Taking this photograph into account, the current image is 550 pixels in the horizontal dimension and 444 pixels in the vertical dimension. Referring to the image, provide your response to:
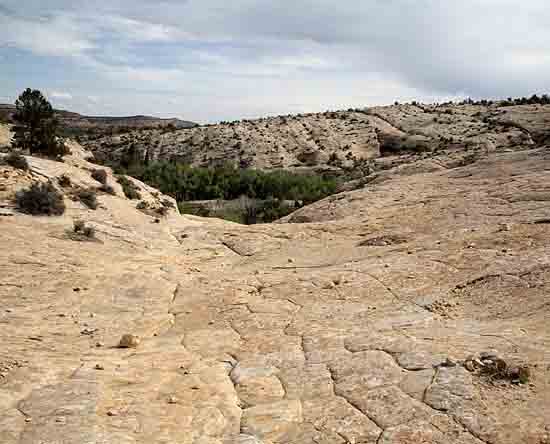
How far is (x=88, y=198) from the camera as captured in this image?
16172 mm

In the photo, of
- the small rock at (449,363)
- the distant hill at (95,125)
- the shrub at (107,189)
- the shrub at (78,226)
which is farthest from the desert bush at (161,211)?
the distant hill at (95,125)

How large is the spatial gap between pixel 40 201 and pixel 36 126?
12.0 m

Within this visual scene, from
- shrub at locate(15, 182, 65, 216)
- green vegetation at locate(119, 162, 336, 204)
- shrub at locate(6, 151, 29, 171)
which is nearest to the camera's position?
shrub at locate(15, 182, 65, 216)

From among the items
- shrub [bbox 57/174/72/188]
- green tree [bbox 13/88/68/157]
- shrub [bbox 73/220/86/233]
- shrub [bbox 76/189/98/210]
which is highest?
green tree [bbox 13/88/68/157]

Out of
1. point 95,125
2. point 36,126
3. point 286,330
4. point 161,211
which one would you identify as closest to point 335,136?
point 36,126

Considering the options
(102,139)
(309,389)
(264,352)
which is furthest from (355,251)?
(102,139)

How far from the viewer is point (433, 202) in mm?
16359

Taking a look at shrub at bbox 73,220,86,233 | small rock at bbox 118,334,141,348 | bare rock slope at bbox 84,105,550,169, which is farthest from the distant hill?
small rock at bbox 118,334,141,348

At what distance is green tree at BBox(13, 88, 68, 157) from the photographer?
23.6 metres

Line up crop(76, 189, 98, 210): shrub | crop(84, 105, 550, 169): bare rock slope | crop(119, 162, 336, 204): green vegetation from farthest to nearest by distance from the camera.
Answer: crop(84, 105, 550, 169): bare rock slope → crop(119, 162, 336, 204): green vegetation → crop(76, 189, 98, 210): shrub

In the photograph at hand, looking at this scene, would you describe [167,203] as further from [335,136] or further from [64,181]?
[335,136]

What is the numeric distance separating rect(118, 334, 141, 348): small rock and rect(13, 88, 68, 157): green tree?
17.6m

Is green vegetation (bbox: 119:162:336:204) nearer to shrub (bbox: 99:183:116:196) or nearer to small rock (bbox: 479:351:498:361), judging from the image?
shrub (bbox: 99:183:116:196)

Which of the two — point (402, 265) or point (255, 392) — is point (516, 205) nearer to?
point (402, 265)
